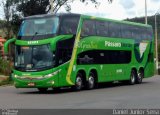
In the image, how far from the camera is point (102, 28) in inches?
1088

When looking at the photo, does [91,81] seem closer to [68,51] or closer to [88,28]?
[88,28]

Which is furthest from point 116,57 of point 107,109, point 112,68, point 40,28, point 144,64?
point 107,109

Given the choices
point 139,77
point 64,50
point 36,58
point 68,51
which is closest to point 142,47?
point 139,77

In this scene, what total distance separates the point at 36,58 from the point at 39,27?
1.54 m

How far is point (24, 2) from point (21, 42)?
26.0 metres

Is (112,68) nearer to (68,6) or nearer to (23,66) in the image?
(23,66)

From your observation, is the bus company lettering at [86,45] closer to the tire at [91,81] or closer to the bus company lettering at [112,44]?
the bus company lettering at [112,44]

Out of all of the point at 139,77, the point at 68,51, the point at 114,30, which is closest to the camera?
the point at 68,51

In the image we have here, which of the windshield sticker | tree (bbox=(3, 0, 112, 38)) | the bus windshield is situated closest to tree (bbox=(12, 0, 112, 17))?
tree (bbox=(3, 0, 112, 38))

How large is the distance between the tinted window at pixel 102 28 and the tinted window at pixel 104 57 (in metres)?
0.96

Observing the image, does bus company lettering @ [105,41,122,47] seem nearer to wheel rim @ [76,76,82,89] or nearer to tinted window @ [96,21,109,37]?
tinted window @ [96,21,109,37]

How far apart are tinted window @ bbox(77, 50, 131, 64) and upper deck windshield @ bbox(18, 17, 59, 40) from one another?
7.74 ft

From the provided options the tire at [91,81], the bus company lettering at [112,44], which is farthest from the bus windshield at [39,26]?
the bus company lettering at [112,44]

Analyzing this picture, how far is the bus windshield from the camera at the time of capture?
78.0ft
